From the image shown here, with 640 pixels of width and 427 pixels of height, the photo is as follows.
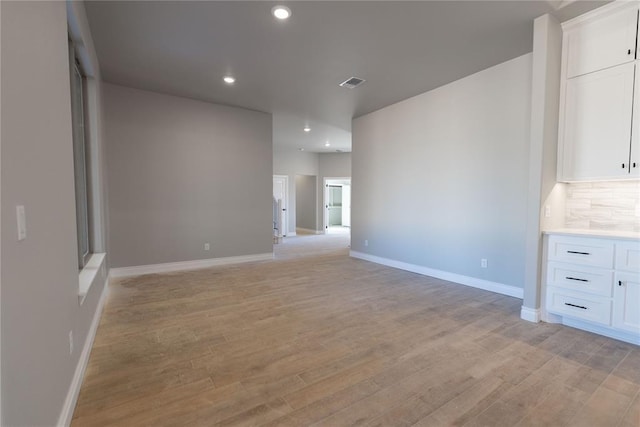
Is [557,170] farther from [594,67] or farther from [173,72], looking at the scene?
[173,72]

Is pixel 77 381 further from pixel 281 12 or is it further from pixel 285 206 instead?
pixel 285 206

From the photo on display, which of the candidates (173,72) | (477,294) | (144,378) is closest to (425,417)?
(144,378)

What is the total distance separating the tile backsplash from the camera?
291 centimetres

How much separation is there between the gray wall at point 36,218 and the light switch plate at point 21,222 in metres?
0.03

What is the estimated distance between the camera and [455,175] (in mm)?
4375

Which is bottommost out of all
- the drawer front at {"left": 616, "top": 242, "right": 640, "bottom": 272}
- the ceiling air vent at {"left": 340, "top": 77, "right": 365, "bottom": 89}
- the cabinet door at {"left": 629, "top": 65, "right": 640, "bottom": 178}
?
the drawer front at {"left": 616, "top": 242, "right": 640, "bottom": 272}

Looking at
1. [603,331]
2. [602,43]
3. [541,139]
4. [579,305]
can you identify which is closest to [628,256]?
[579,305]

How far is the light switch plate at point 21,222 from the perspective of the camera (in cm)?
115

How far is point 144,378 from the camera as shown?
203cm

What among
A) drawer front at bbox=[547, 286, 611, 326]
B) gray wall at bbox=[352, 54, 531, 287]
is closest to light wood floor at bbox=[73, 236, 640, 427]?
drawer front at bbox=[547, 286, 611, 326]

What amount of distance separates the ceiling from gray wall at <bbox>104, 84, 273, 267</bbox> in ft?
1.50

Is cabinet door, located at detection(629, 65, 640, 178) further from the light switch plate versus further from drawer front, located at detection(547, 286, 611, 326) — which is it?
the light switch plate

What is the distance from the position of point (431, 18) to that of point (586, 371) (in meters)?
3.13

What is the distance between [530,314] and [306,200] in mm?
8876
